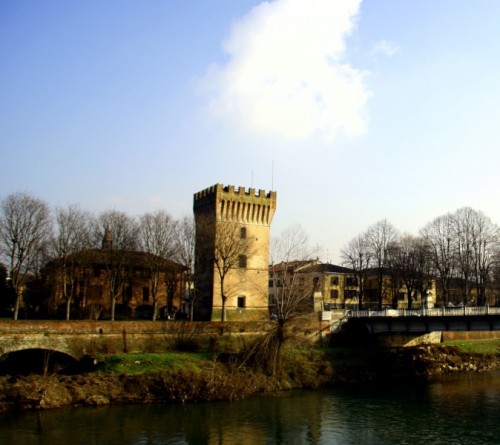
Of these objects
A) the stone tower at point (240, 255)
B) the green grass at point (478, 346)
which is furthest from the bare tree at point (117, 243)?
the green grass at point (478, 346)

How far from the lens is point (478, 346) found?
53.5 m

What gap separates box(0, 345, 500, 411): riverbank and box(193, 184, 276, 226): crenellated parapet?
57.7 ft

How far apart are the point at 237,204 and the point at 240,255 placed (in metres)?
5.28

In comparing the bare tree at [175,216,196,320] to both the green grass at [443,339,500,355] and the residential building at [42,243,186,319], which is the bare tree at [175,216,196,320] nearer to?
the residential building at [42,243,186,319]

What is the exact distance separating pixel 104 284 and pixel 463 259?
131 ft

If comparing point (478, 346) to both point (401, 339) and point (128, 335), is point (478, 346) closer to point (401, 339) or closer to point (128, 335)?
point (401, 339)

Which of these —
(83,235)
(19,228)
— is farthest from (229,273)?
(19,228)

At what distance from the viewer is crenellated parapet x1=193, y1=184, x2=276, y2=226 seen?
188ft

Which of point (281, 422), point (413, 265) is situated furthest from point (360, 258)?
point (281, 422)

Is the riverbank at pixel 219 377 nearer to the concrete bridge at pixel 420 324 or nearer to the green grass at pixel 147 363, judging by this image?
the green grass at pixel 147 363

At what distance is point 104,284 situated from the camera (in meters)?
61.7

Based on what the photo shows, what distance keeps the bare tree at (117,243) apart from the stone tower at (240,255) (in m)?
6.64

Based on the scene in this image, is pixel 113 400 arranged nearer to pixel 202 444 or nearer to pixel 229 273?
pixel 202 444

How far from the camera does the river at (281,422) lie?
25.0 meters
